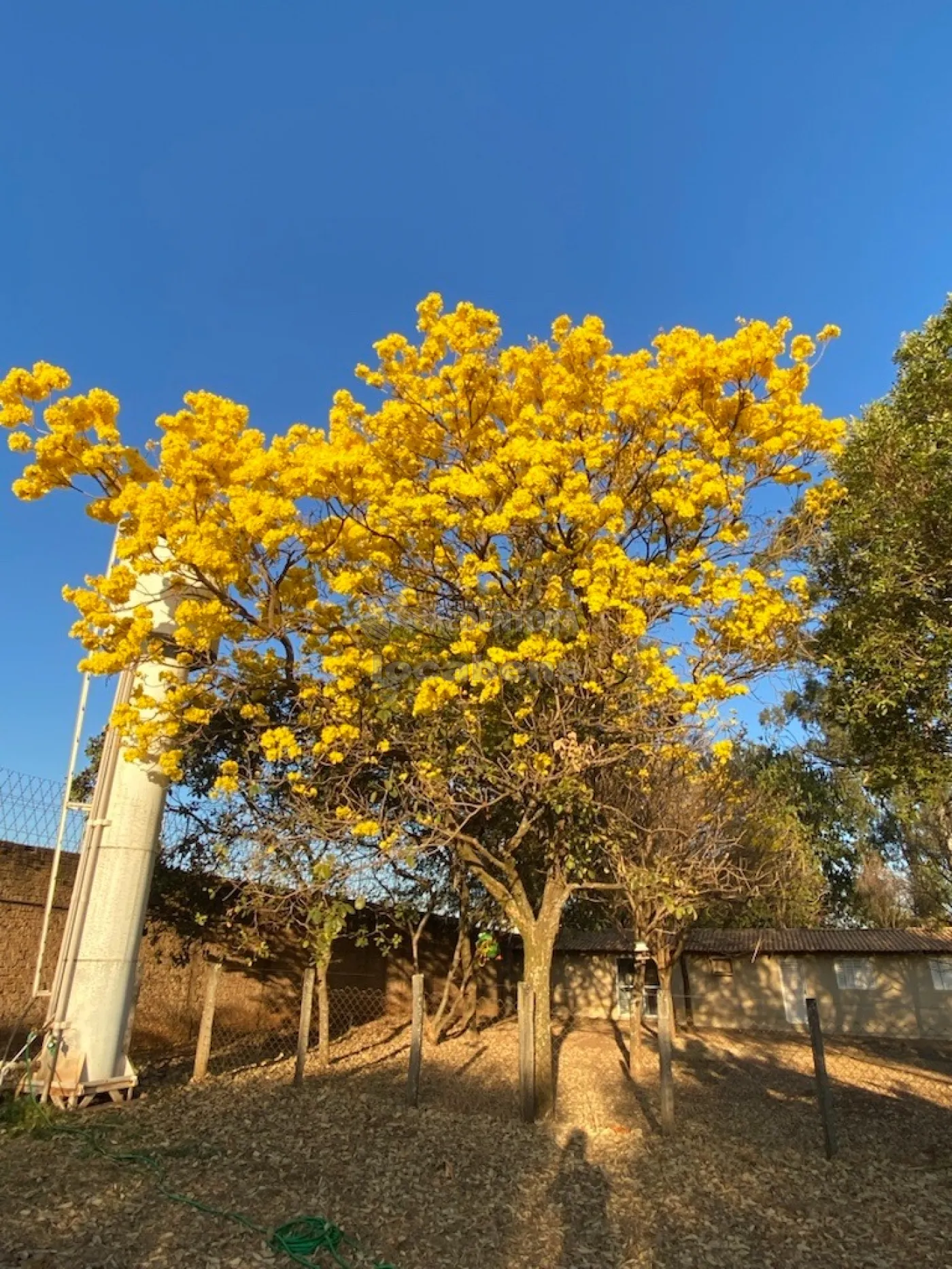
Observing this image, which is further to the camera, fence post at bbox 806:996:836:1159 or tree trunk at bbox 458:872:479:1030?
tree trunk at bbox 458:872:479:1030

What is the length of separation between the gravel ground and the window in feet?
45.2

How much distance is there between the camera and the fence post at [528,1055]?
7.41m

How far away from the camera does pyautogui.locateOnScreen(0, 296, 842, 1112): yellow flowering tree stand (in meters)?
7.52

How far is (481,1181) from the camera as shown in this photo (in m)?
5.70

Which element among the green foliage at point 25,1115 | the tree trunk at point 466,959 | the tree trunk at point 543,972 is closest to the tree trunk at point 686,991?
the tree trunk at point 466,959

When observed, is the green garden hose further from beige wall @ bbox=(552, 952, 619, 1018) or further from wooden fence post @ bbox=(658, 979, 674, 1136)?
beige wall @ bbox=(552, 952, 619, 1018)

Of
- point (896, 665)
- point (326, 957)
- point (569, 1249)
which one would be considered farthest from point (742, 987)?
point (569, 1249)

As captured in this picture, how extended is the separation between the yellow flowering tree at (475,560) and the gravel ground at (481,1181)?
148cm

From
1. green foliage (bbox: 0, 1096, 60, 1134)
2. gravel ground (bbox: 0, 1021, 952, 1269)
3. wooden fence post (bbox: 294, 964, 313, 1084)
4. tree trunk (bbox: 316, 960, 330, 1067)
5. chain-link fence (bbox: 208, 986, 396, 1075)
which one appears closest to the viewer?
gravel ground (bbox: 0, 1021, 952, 1269)

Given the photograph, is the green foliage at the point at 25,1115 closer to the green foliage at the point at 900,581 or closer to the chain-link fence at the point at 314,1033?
the chain-link fence at the point at 314,1033

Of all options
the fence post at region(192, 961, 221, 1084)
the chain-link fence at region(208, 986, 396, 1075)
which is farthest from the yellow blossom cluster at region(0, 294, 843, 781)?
the chain-link fence at region(208, 986, 396, 1075)

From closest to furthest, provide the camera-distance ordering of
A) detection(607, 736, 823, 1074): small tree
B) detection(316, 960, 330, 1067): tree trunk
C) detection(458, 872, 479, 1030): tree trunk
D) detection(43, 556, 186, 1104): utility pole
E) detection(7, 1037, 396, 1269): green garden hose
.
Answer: detection(7, 1037, 396, 1269): green garden hose → detection(43, 556, 186, 1104): utility pole → detection(607, 736, 823, 1074): small tree → detection(316, 960, 330, 1067): tree trunk → detection(458, 872, 479, 1030): tree trunk

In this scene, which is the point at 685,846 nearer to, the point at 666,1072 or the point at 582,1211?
the point at 666,1072

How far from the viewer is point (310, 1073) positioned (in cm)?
940
